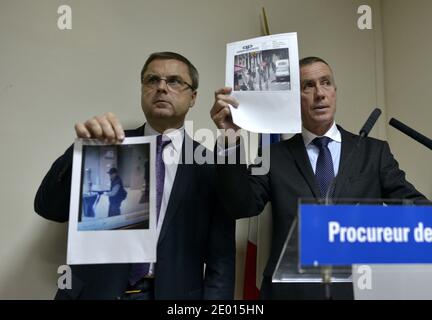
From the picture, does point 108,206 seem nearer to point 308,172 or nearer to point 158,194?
point 158,194

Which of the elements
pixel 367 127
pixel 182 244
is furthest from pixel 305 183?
pixel 182 244

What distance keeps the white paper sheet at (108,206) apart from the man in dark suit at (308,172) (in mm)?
224

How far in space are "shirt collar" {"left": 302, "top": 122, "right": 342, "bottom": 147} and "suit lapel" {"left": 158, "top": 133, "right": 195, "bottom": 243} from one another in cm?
39

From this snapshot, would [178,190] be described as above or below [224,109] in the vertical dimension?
Answer: below

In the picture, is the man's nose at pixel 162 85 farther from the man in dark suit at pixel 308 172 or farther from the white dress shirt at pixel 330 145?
the white dress shirt at pixel 330 145

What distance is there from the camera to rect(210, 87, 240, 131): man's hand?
42.9 inches

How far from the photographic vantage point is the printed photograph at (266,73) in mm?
1105

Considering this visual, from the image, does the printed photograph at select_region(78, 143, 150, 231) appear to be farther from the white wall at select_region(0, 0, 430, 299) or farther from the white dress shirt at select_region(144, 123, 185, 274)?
the white wall at select_region(0, 0, 430, 299)

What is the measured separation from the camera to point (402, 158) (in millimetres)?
1760

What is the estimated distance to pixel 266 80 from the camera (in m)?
1.11

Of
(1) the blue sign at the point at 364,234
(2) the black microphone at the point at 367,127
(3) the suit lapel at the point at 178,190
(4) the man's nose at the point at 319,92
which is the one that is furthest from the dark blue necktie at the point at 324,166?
(1) the blue sign at the point at 364,234

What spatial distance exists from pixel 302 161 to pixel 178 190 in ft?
1.26
